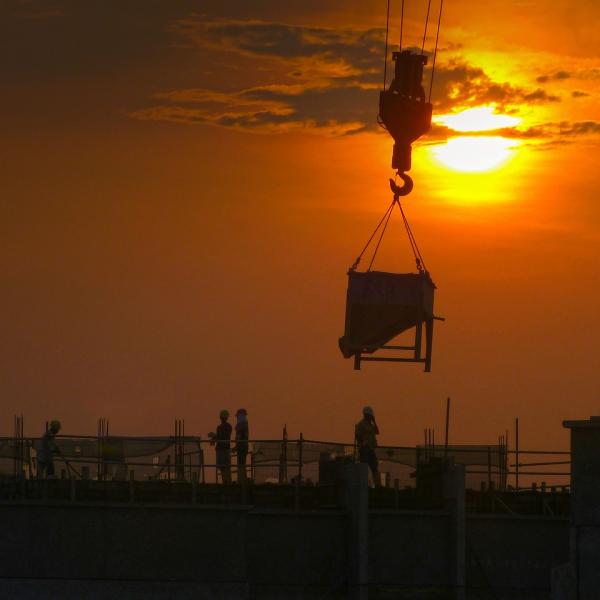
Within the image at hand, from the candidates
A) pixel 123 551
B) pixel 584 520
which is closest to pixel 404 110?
pixel 123 551

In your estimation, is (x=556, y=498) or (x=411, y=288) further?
(x=556, y=498)

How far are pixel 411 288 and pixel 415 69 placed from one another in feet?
18.6

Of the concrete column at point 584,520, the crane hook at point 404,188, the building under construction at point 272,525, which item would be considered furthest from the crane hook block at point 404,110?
the concrete column at point 584,520

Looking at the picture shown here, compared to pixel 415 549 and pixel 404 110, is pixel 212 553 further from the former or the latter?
pixel 404 110

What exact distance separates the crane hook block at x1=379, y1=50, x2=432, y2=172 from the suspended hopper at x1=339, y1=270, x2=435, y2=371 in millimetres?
2829

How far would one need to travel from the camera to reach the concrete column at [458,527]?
44594mm

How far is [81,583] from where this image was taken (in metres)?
42.5

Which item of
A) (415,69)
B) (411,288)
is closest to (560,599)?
(411,288)

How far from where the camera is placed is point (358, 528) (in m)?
44.0

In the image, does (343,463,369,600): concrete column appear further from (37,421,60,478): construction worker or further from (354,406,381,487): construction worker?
(37,421,60,478): construction worker

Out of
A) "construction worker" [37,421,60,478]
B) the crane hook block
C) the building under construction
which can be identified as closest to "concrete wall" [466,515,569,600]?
the building under construction

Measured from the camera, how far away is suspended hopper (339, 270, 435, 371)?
143ft

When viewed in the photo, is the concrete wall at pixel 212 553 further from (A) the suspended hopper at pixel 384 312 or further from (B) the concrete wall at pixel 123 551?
(A) the suspended hopper at pixel 384 312

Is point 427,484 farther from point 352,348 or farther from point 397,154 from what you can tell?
point 397,154
